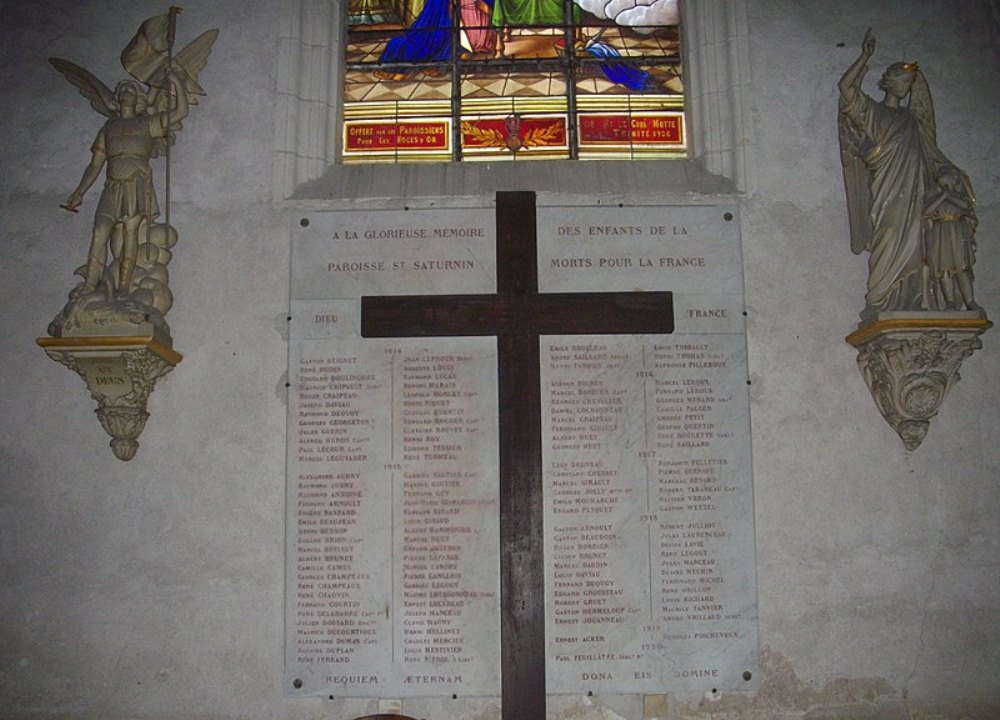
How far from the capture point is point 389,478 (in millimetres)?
4543

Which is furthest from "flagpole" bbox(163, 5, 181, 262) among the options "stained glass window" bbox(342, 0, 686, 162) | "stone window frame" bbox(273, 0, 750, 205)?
"stained glass window" bbox(342, 0, 686, 162)

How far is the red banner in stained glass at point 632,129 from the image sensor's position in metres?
5.24

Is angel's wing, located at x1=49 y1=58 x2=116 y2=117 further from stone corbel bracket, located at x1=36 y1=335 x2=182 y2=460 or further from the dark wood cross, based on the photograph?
the dark wood cross

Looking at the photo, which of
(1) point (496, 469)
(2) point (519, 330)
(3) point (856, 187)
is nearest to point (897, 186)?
(3) point (856, 187)

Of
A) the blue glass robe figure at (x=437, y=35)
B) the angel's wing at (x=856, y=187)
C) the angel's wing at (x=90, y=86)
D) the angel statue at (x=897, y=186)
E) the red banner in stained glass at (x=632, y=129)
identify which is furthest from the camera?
the blue glass robe figure at (x=437, y=35)

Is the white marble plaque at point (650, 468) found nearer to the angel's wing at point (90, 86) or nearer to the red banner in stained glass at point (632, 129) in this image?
the red banner in stained glass at point (632, 129)

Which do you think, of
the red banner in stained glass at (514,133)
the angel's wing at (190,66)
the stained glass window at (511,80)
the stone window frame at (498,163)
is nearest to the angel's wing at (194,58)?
the angel's wing at (190,66)

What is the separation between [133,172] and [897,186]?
371 centimetres

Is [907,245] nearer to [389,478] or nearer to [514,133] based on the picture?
[514,133]

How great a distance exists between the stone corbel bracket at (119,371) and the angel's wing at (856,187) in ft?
11.0

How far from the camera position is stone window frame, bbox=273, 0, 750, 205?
4922 mm

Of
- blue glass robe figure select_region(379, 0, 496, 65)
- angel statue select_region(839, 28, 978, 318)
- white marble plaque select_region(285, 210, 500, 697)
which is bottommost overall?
white marble plaque select_region(285, 210, 500, 697)

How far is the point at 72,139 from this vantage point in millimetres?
5000

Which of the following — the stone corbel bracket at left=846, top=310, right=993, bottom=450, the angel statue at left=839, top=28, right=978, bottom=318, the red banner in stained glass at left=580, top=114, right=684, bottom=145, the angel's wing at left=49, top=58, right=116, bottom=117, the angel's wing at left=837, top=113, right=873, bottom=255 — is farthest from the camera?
the red banner in stained glass at left=580, top=114, right=684, bottom=145
